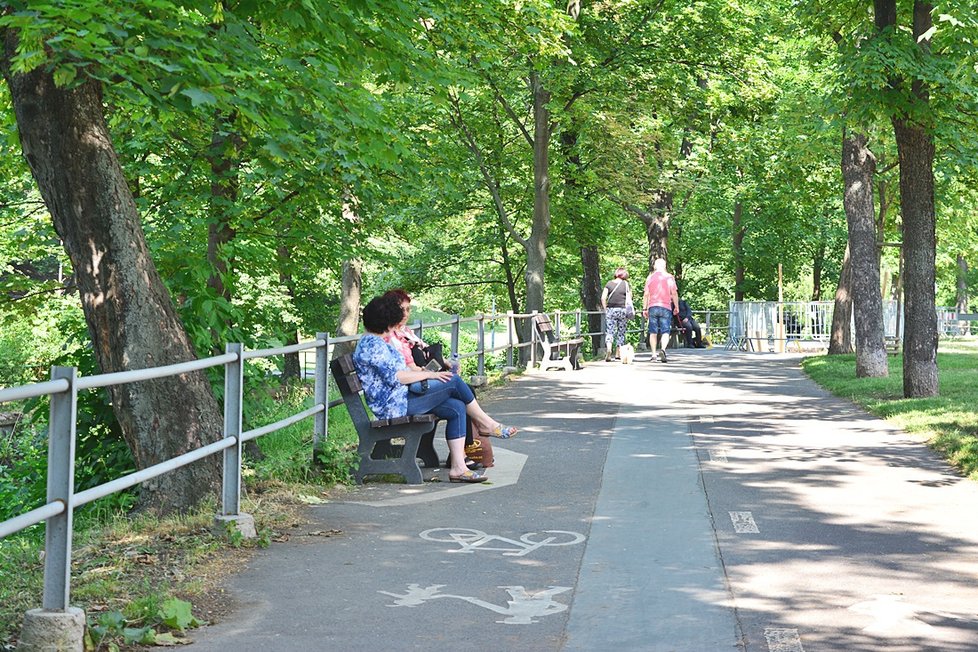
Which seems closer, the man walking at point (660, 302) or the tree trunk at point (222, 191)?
the tree trunk at point (222, 191)

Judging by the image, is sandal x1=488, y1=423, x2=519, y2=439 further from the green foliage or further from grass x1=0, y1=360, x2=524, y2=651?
the green foliage

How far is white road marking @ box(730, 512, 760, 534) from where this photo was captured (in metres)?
7.77

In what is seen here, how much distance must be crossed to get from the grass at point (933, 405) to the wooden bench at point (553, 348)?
446 cm

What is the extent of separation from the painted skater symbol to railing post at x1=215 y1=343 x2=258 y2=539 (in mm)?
1542

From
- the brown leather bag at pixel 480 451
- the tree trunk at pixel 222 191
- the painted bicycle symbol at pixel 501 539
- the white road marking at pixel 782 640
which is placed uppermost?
the tree trunk at pixel 222 191

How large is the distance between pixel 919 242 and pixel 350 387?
9.11 meters

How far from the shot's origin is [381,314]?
1016cm

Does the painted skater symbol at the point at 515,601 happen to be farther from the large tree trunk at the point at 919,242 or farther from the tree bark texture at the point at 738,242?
the tree bark texture at the point at 738,242

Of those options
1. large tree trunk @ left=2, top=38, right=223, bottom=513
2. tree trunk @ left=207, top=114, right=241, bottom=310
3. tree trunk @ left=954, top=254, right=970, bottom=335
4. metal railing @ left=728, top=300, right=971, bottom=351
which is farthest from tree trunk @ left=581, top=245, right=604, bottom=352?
tree trunk @ left=954, top=254, right=970, bottom=335

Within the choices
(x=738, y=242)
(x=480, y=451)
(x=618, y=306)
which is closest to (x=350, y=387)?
(x=480, y=451)

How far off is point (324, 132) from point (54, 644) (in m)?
6.86

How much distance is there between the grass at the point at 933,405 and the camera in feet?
37.3

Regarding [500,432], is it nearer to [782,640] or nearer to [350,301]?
[782,640]

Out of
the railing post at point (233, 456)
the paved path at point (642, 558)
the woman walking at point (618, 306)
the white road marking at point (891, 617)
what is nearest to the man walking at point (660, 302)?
the woman walking at point (618, 306)
